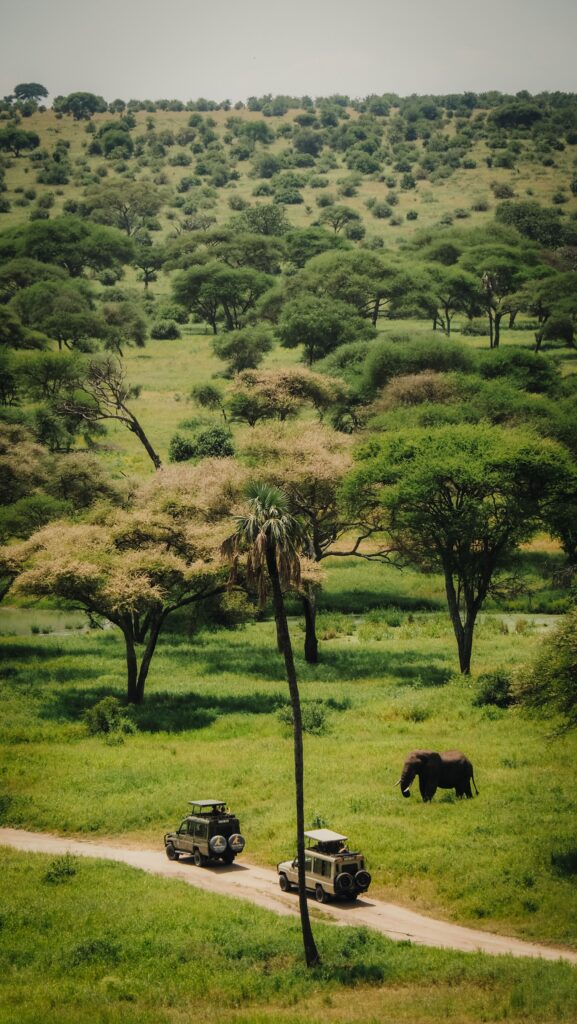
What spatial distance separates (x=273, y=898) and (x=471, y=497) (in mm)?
25934

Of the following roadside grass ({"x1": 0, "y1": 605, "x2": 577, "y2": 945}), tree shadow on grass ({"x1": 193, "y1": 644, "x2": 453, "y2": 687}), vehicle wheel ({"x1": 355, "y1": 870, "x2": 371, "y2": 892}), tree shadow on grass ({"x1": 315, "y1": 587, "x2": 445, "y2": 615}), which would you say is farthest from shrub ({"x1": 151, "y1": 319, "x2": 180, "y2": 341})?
vehicle wheel ({"x1": 355, "y1": 870, "x2": 371, "y2": 892})

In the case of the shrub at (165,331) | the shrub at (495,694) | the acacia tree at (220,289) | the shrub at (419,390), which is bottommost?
the shrub at (495,694)

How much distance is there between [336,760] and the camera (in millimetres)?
37688

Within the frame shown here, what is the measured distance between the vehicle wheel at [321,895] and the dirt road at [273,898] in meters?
0.16

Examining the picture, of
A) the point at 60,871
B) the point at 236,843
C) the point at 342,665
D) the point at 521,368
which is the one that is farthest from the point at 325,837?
the point at 521,368

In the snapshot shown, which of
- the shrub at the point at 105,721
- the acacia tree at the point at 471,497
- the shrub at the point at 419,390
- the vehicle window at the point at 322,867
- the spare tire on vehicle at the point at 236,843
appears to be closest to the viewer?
the vehicle window at the point at 322,867

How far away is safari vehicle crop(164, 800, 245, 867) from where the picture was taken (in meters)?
29.7

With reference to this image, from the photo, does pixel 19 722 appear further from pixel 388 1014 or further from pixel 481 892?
pixel 388 1014

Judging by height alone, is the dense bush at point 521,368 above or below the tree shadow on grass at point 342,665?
above

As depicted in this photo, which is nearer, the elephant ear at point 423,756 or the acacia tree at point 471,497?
the elephant ear at point 423,756

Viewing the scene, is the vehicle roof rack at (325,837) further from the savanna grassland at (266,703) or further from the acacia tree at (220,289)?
the acacia tree at (220,289)

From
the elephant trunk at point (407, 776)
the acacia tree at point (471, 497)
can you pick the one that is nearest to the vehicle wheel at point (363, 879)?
the elephant trunk at point (407, 776)

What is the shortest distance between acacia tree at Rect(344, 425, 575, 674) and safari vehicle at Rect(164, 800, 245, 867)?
19723 millimetres

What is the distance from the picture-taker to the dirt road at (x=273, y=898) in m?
24.6
